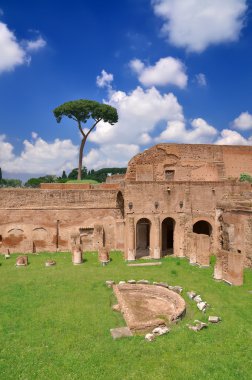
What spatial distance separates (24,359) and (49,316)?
2427mm

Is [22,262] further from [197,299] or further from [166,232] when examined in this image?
[166,232]

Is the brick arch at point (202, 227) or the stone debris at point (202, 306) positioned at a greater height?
the brick arch at point (202, 227)

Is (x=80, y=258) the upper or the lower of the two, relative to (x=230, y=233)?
lower

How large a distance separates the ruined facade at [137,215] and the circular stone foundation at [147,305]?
4.90m

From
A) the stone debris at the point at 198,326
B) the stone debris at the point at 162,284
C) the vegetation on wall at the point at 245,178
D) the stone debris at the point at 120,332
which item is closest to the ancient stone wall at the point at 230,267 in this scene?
the stone debris at the point at 162,284

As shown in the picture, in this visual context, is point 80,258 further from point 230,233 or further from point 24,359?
point 24,359

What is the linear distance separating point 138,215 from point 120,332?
32.9ft

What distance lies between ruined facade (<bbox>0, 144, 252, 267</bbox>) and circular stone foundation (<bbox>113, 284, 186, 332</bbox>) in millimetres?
4900

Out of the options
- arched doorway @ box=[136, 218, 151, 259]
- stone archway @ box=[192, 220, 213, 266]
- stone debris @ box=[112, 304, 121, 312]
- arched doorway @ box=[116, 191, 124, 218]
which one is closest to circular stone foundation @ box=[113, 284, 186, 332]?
stone debris @ box=[112, 304, 121, 312]

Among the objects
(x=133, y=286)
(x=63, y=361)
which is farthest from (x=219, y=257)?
(x=63, y=361)

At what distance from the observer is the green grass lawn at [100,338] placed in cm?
715

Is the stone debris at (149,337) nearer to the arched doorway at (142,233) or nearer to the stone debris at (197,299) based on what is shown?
the stone debris at (197,299)

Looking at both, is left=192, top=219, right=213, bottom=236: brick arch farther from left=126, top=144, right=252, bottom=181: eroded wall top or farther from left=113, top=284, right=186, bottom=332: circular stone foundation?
left=113, top=284, right=186, bottom=332: circular stone foundation

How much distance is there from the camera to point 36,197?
65.8 feet
